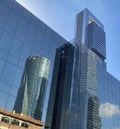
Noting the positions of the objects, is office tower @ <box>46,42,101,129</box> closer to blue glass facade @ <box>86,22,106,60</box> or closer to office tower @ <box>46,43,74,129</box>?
Answer: office tower @ <box>46,43,74,129</box>

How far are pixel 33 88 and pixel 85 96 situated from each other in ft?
41.7

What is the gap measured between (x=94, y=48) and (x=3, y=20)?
6126 centimetres

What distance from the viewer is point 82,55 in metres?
53.5

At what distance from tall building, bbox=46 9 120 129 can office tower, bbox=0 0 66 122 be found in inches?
141

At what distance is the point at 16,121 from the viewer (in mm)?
35500

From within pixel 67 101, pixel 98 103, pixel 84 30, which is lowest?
pixel 67 101

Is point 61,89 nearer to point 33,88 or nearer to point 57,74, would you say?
point 57,74

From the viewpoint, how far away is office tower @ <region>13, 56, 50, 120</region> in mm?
38531

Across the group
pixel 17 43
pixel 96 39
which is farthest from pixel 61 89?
pixel 96 39

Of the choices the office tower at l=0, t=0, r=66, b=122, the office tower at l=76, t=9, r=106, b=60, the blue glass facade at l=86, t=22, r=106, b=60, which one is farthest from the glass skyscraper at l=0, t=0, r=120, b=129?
the office tower at l=76, t=9, r=106, b=60

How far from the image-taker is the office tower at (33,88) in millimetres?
38531

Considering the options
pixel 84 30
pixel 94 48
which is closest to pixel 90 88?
pixel 94 48

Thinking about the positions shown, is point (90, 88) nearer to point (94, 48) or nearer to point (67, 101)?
point (67, 101)

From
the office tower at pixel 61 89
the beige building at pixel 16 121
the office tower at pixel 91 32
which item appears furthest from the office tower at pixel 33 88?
the office tower at pixel 91 32
